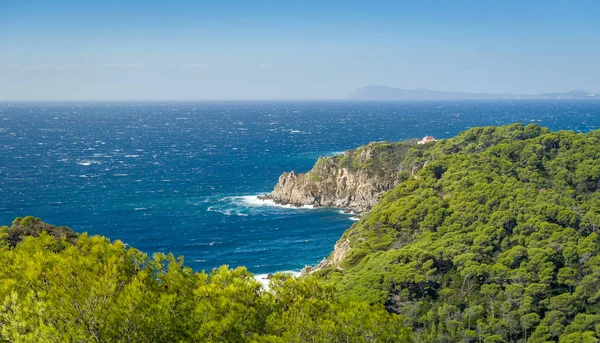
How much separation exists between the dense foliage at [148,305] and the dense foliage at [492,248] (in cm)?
1858

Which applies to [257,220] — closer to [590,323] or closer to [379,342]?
[590,323]

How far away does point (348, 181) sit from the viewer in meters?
116

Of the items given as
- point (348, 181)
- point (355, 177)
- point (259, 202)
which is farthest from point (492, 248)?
point (259, 202)

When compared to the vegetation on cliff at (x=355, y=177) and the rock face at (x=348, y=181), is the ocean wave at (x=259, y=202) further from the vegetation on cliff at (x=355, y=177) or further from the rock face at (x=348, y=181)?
the vegetation on cliff at (x=355, y=177)

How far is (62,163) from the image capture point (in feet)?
507

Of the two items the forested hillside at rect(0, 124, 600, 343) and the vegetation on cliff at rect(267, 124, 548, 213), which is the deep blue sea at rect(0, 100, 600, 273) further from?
the forested hillside at rect(0, 124, 600, 343)

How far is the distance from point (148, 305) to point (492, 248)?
47.7 m

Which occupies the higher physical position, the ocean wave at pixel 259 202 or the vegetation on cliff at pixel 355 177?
the vegetation on cliff at pixel 355 177

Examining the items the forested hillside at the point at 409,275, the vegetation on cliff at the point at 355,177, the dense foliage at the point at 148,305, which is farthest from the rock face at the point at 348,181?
the dense foliage at the point at 148,305

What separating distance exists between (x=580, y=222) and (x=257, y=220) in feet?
183

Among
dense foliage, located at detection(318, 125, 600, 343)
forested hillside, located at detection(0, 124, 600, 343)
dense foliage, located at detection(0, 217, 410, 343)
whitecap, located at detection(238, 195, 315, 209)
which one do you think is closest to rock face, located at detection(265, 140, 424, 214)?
whitecap, located at detection(238, 195, 315, 209)

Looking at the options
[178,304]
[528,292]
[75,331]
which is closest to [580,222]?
[528,292]

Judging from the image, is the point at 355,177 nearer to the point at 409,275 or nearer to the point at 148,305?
the point at 409,275

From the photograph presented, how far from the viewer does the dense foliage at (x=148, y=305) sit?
1727 centimetres
